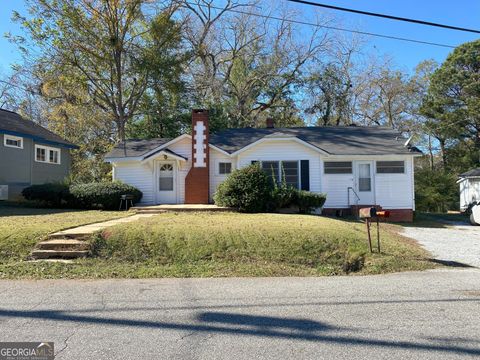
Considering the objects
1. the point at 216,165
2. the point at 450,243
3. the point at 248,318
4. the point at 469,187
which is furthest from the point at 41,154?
the point at 469,187

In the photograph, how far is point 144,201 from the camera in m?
19.6

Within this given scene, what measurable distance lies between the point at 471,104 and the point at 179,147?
28.0m

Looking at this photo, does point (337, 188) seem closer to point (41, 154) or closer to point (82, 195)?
point (82, 195)

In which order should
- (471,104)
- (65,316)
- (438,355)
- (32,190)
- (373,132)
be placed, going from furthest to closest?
(471,104), (373,132), (32,190), (65,316), (438,355)

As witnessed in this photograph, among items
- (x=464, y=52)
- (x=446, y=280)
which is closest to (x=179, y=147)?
(x=446, y=280)

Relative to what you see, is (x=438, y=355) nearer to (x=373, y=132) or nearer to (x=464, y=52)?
(x=373, y=132)

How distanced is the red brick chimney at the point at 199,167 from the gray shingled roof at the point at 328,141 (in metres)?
1.06

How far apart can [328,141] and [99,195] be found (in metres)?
11.0

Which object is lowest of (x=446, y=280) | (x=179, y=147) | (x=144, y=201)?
(x=446, y=280)

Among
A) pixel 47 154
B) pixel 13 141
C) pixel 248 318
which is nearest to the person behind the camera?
pixel 248 318

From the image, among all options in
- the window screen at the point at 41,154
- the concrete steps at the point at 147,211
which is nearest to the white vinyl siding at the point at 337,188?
the concrete steps at the point at 147,211

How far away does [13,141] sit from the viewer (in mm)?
22641

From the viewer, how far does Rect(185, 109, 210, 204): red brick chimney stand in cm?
1884

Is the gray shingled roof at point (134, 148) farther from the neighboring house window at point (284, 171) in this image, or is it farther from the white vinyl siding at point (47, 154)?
the white vinyl siding at point (47, 154)
